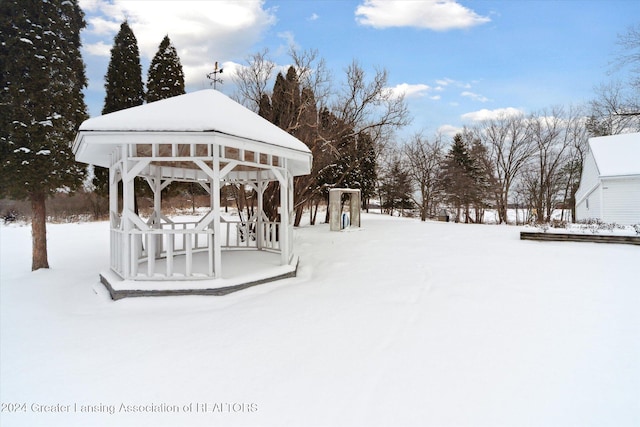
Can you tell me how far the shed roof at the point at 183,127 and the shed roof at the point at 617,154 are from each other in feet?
58.0

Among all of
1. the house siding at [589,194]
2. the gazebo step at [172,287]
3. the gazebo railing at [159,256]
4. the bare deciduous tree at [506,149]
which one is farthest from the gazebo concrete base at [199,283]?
the bare deciduous tree at [506,149]

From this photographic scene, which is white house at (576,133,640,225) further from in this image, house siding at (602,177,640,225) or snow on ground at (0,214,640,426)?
snow on ground at (0,214,640,426)

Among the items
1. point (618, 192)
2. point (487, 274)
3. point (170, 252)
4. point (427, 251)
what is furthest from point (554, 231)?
point (170, 252)

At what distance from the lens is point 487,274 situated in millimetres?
7242

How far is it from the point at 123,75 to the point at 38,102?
604 cm

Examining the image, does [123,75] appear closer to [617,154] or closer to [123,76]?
[123,76]

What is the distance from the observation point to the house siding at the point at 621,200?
53.6 ft

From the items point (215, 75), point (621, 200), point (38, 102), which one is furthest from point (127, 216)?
point (621, 200)

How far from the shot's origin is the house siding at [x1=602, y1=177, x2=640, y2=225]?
53.6 feet

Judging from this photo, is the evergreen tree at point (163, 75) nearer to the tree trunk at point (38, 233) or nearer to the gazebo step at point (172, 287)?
the tree trunk at point (38, 233)

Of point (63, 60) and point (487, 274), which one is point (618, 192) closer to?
point (487, 274)

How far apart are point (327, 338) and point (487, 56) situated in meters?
12.3

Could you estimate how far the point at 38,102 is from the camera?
925cm

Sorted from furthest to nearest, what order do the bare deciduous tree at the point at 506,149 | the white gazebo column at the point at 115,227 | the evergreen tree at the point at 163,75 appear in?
1. the bare deciduous tree at the point at 506,149
2. the evergreen tree at the point at 163,75
3. the white gazebo column at the point at 115,227
